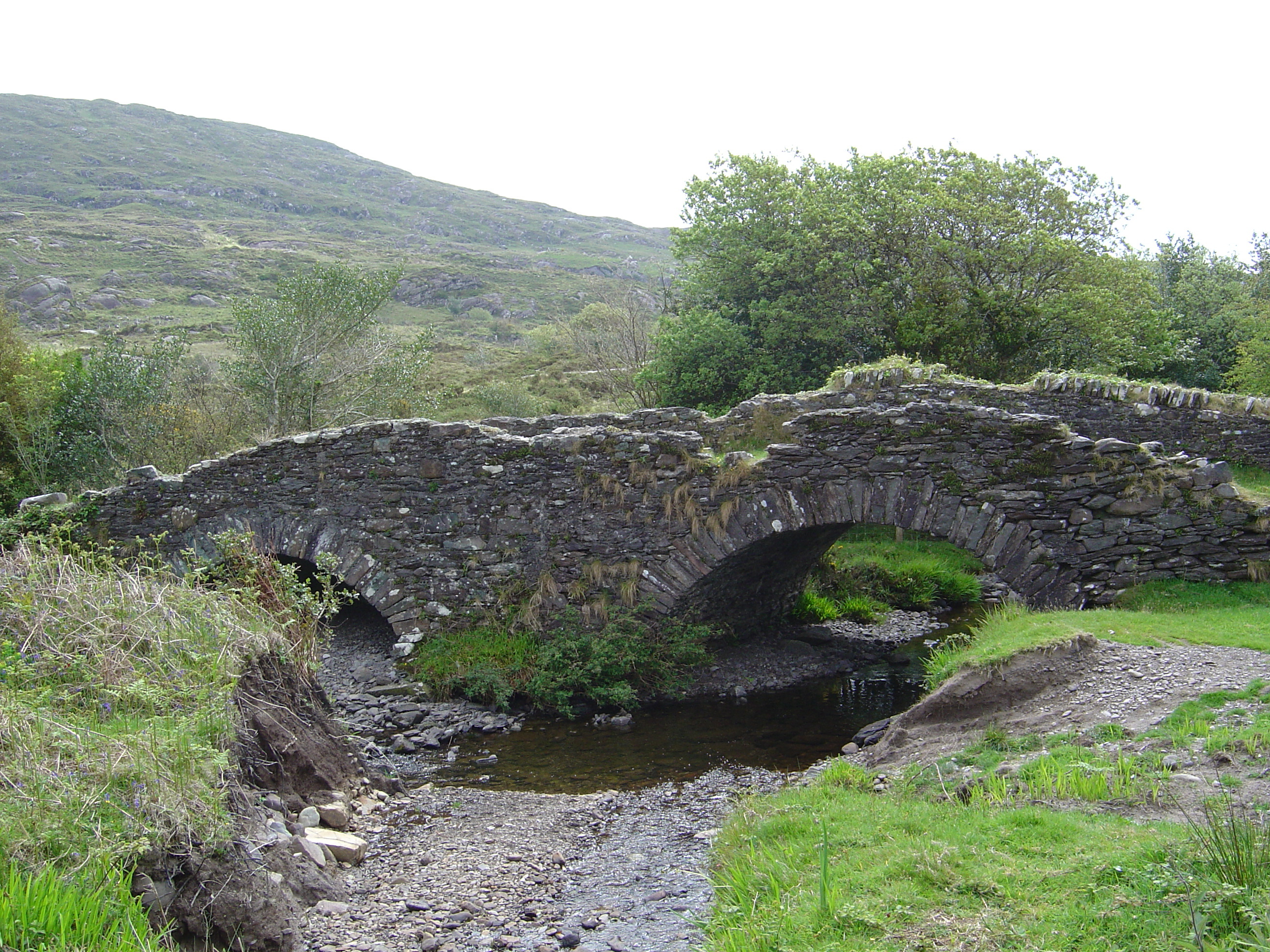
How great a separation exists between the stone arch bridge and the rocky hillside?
1858 cm

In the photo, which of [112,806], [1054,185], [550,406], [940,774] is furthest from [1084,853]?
[550,406]

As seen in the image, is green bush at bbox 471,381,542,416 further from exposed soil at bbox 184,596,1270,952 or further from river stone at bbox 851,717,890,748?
river stone at bbox 851,717,890,748

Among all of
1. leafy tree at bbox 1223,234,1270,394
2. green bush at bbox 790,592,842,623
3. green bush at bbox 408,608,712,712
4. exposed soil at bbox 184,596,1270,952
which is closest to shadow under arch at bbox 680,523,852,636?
green bush at bbox 790,592,842,623

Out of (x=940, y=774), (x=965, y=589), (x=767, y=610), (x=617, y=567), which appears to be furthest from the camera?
(x=965, y=589)

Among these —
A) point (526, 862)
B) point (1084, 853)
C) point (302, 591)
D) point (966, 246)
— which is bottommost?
point (526, 862)

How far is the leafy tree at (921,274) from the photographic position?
75.9 feet

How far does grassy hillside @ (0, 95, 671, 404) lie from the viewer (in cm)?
6425

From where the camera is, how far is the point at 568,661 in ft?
38.1

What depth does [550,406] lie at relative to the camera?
34688 mm

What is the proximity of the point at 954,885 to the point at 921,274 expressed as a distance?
22140 millimetres

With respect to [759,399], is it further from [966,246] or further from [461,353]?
[461,353]

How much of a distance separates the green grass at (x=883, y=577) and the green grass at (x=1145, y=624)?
7.00m

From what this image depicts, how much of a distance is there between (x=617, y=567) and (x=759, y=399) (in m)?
5.09

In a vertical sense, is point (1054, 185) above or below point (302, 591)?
above
